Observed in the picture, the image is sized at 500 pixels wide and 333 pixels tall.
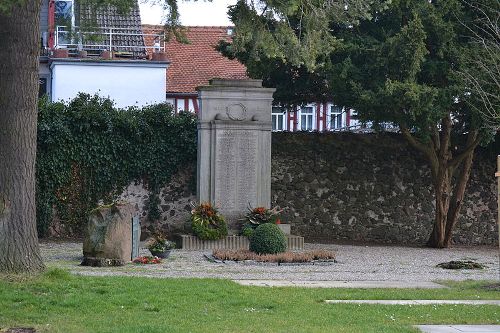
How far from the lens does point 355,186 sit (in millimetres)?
29406

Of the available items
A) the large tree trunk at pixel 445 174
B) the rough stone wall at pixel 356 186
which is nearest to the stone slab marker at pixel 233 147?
the rough stone wall at pixel 356 186

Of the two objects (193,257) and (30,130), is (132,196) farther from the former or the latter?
(30,130)

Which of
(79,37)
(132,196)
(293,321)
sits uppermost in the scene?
(79,37)

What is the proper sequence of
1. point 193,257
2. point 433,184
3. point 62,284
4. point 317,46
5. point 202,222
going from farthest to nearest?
point 433,184, point 202,222, point 193,257, point 317,46, point 62,284

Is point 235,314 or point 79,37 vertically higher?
point 79,37

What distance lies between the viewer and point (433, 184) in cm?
2948

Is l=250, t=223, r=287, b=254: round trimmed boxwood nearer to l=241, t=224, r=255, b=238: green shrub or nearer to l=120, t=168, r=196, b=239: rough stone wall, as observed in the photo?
l=241, t=224, r=255, b=238: green shrub

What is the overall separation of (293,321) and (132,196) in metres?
16.6

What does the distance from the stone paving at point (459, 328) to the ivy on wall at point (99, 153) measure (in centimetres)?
1657

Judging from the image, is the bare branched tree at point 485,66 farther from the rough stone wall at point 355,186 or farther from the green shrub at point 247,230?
the green shrub at point 247,230

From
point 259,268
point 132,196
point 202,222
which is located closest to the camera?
point 259,268

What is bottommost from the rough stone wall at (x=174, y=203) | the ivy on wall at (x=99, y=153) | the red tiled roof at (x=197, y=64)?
the rough stone wall at (x=174, y=203)

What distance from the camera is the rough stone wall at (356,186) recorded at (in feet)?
95.2

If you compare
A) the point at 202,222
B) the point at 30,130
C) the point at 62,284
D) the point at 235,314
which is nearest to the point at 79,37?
the point at 30,130
